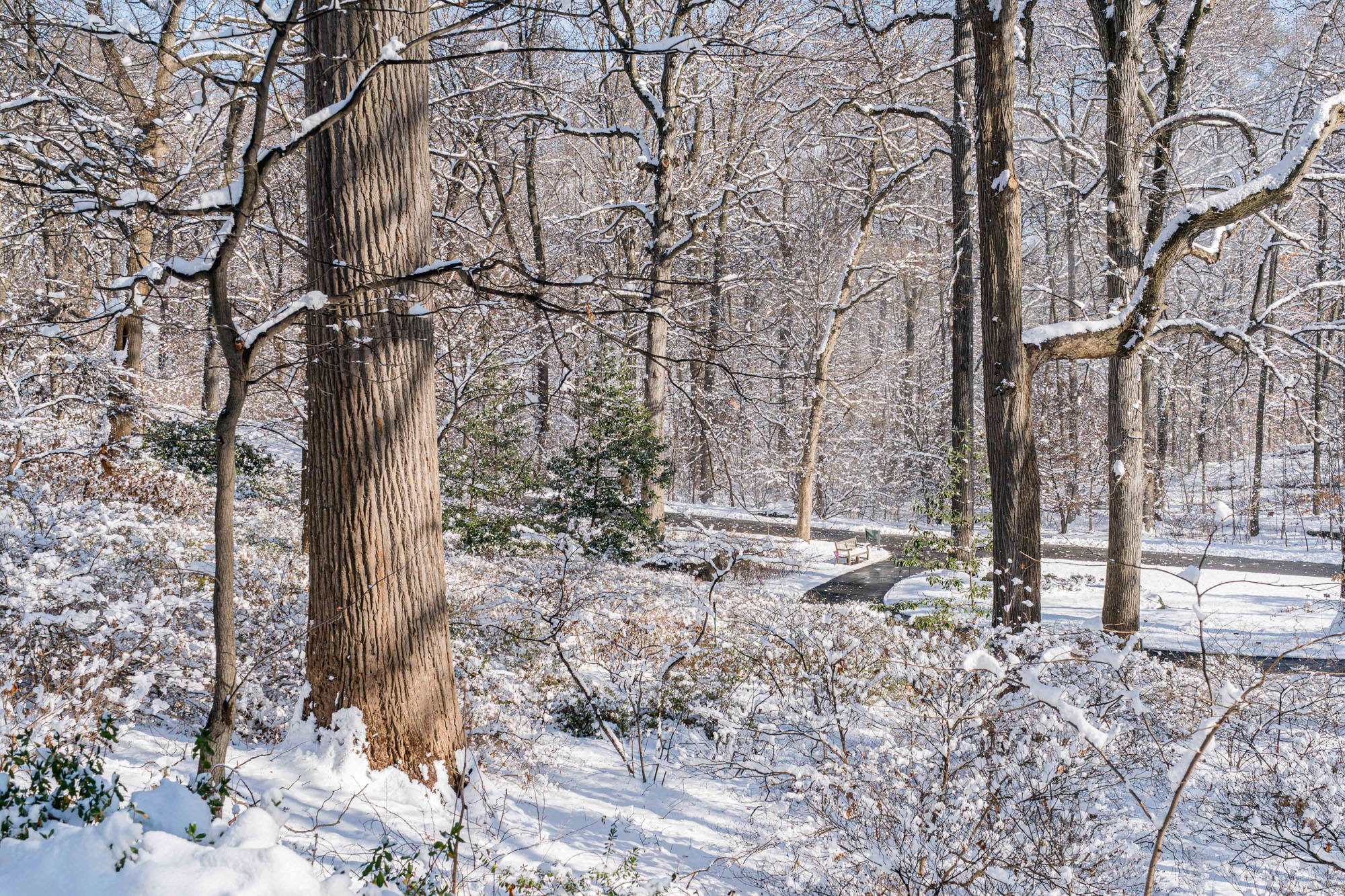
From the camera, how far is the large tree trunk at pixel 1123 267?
29.5ft

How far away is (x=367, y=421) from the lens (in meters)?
4.14

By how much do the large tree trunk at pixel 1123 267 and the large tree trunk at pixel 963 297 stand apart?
1.88 meters

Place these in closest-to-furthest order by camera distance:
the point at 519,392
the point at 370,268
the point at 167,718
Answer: the point at 370,268 → the point at 167,718 → the point at 519,392

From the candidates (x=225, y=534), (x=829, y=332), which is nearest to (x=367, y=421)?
(x=225, y=534)

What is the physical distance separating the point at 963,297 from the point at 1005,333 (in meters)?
6.79

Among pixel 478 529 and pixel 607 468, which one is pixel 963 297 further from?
pixel 478 529

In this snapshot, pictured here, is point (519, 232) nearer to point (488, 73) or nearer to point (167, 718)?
point (488, 73)

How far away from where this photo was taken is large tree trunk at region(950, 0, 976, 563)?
459 inches

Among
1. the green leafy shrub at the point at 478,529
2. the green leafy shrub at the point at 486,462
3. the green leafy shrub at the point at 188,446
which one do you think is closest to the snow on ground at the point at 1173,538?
the green leafy shrub at the point at 486,462

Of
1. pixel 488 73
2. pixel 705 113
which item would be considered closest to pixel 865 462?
pixel 705 113

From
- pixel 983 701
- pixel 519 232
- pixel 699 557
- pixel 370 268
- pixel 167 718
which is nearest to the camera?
pixel 370 268

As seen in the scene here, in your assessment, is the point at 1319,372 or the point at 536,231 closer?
the point at 536,231

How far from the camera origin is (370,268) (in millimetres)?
4137

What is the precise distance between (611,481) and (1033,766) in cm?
962
